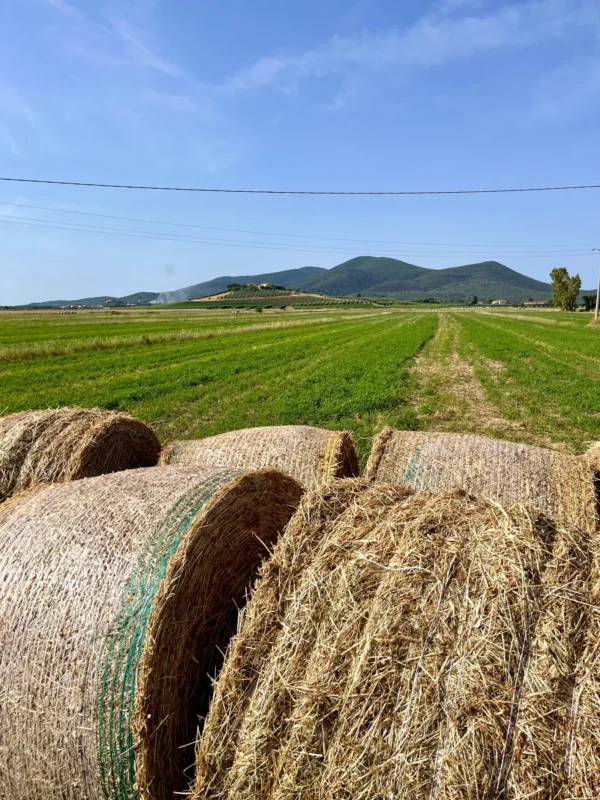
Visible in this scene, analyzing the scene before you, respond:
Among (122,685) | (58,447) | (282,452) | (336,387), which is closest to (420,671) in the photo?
A: (122,685)

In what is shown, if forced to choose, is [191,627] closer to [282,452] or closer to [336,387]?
[282,452]

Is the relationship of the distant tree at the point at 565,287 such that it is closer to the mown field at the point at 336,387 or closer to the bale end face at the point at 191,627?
the mown field at the point at 336,387

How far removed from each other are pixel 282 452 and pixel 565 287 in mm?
130985

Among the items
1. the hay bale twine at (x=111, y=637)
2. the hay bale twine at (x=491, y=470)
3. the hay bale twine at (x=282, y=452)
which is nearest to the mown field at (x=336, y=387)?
the hay bale twine at (x=282, y=452)

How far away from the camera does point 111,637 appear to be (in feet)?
8.79

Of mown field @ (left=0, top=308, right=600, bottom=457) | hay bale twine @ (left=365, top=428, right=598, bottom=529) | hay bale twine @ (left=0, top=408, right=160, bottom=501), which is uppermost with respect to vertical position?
hay bale twine @ (left=0, top=408, right=160, bottom=501)

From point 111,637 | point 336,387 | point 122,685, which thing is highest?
point 111,637

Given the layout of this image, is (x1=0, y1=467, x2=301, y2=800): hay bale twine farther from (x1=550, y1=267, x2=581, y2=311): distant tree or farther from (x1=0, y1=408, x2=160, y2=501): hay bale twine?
(x1=550, y1=267, x2=581, y2=311): distant tree

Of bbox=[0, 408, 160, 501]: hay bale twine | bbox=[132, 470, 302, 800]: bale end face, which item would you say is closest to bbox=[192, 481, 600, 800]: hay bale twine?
bbox=[132, 470, 302, 800]: bale end face

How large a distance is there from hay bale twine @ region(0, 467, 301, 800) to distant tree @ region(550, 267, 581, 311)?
432 ft

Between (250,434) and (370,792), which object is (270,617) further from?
(250,434)

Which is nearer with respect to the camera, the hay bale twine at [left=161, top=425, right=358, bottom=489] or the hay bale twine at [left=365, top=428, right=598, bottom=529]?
the hay bale twine at [left=365, top=428, right=598, bottom=529]

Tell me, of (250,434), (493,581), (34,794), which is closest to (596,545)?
(493,581)

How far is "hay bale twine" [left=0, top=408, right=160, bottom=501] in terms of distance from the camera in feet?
17.6
